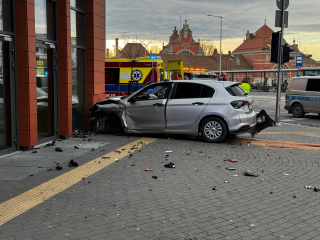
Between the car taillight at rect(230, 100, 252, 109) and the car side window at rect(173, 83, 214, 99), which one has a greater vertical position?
the car side window at rect(173, 83, 214, 99)

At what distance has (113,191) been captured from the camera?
6195 millimetres

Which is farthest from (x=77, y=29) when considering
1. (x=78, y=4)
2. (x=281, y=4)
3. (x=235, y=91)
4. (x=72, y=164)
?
(x=281, y=4)

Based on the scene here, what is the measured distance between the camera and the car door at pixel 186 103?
11.0 m

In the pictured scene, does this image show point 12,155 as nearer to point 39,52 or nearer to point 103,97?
point 39,52

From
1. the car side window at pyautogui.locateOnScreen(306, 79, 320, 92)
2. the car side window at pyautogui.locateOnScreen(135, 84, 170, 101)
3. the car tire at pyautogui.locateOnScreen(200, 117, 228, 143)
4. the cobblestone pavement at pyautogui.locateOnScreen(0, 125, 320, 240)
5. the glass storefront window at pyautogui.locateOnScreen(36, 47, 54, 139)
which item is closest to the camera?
the cobblestone pavement at pyautogui.locateOnScreen(0, 125, 320, 240)

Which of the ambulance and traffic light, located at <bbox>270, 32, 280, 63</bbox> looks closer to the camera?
Result: traffic light, located at <bbox>270, 32, 280, 63</bbox>

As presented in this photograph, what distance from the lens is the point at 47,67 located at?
1062 cm

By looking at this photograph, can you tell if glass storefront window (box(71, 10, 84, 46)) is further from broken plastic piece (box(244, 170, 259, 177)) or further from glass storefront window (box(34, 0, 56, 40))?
broken plastic piece (box(244, 170, 259, 177))

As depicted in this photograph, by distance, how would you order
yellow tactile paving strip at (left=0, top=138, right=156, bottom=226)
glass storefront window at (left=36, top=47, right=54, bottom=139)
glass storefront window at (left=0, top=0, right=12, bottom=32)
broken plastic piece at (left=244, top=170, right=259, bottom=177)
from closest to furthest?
yellow tactile paving strip at (left=0, top=138, right=156, bottom=226), broken plastic piece at (left=244, top=170, right=259, bottom=177), glass storefront window at (left=0, top=0, right=12, bottom=32), glass storefront window at (left=36, top=47, right=54, bottom=139)

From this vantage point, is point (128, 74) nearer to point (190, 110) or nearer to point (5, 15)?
point (190, 110)

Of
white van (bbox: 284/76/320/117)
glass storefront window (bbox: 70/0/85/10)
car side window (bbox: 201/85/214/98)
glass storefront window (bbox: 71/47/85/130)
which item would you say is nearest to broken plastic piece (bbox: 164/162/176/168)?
car side window (bbox: 201/85/214/98)

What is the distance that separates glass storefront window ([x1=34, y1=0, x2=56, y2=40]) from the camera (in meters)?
10.1

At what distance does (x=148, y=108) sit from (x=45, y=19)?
3.48 metres

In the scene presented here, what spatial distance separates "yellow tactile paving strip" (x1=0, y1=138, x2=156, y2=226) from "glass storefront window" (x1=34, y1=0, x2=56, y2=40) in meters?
3.51
